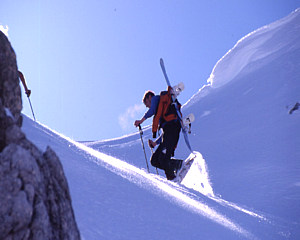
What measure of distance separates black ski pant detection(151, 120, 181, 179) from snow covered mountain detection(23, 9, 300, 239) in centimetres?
63

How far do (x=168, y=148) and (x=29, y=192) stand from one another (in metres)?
5.44

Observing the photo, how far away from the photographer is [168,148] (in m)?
7.45

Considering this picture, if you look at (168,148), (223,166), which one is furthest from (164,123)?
(223,166)

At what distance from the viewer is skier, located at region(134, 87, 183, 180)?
23.5 ft

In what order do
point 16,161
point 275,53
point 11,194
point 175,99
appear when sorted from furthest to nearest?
point 275,53 < point 175,99 < point 16,161 < point 11,194

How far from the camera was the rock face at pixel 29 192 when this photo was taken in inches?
79.9

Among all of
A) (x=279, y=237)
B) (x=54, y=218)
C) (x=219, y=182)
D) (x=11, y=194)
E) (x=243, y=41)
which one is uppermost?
(x=243, y=41)

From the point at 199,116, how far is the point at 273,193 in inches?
686

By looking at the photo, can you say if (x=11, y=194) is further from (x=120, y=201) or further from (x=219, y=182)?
(x=219, y=182)

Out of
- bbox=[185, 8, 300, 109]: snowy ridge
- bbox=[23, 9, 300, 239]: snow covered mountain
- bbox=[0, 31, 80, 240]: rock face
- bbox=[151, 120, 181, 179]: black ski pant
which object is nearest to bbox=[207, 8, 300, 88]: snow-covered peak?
bbox=[185, 8, 300, 109]: snowy ridge

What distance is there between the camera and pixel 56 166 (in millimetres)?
2604

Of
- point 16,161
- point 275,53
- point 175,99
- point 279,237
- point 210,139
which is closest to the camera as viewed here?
→ point 16,161

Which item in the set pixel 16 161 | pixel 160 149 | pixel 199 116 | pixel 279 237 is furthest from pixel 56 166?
pixel 199 116

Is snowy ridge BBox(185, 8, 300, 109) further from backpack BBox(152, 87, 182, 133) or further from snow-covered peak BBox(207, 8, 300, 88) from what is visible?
backpack BBox(152, 87, 182, 133)
